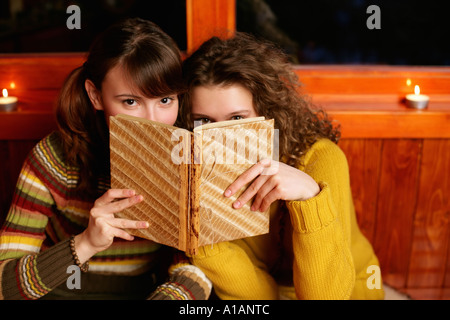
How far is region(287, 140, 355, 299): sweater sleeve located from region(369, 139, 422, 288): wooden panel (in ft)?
1.48

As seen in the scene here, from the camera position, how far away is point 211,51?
133 centimetres

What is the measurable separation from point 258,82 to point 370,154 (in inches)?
24.1

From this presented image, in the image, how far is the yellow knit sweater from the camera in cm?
115

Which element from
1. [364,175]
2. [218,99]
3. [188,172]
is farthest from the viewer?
[364,175]

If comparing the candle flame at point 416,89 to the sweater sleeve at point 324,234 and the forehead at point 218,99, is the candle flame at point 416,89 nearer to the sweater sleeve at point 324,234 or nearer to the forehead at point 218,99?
the sweater sleeve at point 324,234

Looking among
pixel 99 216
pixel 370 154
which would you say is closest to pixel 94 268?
pixel 99 216

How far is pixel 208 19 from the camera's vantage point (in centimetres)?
159

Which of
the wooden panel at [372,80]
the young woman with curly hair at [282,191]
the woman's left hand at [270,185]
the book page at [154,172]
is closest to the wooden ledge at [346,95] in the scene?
the wooden panel at [372,80]

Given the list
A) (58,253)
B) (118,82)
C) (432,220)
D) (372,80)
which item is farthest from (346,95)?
(58,253)

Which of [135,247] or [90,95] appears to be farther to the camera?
[135,247]

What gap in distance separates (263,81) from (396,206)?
32.2 inches

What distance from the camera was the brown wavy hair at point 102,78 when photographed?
3.90ft

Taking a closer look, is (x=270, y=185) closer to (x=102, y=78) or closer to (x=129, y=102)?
(x=129, y=102)

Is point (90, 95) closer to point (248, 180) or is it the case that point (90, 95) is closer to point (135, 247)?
point (135, 247)
